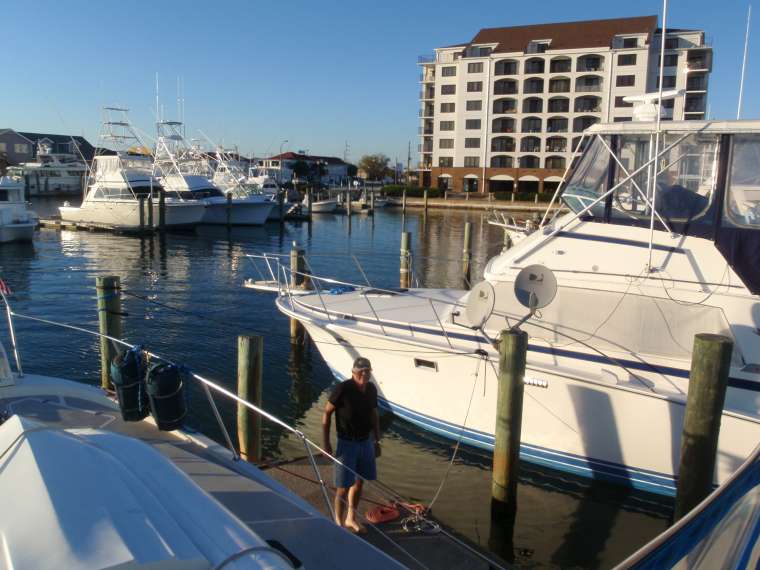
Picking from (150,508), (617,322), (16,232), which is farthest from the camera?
(16,232)

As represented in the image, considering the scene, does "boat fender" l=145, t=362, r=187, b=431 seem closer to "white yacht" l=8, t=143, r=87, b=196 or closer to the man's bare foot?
the man's bare foot

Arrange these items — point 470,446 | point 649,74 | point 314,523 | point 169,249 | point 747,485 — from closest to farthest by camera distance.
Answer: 1. point 747,485
2. point 314,523
3. point 470,446
4. point 169,249
5. point 649,74

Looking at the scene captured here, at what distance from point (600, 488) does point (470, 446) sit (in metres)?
1.77

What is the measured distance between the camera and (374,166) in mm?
121125

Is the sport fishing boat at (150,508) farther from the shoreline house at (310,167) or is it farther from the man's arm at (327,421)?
the shoreline house at (310,167)

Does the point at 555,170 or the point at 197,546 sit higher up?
the point at 555,170

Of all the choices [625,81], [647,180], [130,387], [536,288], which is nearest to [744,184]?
[647,180]

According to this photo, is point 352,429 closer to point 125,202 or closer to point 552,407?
point 552,407

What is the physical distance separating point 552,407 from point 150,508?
5.66 m

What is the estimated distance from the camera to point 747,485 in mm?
2984

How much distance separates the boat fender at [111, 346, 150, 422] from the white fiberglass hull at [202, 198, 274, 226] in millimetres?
35241

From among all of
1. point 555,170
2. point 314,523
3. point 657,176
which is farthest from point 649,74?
point 314,523

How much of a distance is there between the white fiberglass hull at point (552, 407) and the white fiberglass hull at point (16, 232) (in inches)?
1015

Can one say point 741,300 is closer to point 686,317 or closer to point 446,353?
point 686,317
